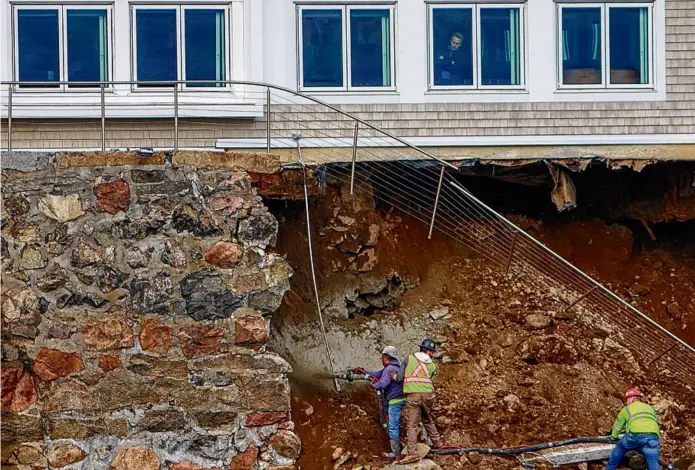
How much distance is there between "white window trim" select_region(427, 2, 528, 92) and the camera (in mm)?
20719

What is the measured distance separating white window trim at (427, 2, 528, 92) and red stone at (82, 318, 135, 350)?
630cm

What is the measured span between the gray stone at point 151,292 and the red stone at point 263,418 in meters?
1.59

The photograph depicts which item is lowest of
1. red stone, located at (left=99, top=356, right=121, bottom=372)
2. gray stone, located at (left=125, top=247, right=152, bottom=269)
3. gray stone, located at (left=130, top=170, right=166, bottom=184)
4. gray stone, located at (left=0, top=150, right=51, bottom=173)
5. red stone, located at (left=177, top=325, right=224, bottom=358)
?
red stone, located at (left=99, top=356, right=121, bottom=372)

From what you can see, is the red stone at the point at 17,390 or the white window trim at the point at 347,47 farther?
the white window trim at the point at 347,47

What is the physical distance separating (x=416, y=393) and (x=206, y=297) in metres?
A: 2.75

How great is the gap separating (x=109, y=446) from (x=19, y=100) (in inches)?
226

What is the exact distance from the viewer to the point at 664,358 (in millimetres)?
19547

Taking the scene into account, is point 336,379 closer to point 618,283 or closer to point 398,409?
point 398,409

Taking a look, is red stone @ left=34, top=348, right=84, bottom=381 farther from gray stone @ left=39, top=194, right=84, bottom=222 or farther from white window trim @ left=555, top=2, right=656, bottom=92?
white window trim @ left=555, top=2, right=656, bottom=92

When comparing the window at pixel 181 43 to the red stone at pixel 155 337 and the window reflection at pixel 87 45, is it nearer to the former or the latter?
the window reflection at pixel 87 45

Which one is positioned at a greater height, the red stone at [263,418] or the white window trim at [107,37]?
the white window trim at [107,37]

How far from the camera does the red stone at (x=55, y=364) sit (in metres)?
16.6

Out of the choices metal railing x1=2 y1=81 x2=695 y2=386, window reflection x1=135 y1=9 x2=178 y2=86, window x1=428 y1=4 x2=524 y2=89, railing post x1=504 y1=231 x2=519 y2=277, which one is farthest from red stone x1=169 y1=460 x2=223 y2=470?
window x1=428 y1=4 x2=524 y2=89

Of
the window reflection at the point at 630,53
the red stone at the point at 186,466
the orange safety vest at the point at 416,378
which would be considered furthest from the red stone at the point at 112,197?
the window reflection at the point at 630,53
